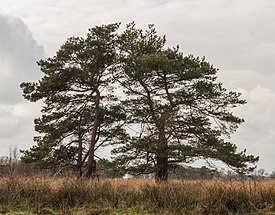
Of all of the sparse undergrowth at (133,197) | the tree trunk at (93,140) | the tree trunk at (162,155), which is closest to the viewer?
the sparse undergrowth at (133,197)

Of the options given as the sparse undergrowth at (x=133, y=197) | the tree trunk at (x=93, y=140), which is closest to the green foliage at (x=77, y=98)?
the tree trunk at (x=93, y=140)

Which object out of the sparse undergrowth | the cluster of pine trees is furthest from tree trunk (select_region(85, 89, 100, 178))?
the sparse undergrowth

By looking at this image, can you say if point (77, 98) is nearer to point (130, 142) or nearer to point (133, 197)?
point (130, 142)

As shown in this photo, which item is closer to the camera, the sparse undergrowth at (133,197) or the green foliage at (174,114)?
the sparse undergrowth at (133,197)

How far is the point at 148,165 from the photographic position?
71.9 feet

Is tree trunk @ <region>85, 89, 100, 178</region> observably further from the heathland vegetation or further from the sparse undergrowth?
the sparse undergrowth

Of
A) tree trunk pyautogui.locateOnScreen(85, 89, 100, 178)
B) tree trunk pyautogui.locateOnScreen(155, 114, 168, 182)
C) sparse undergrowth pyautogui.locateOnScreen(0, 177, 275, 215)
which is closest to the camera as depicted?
sparse undergrowth pyautogui.locateOnScreen(0, 177, 275, 215)

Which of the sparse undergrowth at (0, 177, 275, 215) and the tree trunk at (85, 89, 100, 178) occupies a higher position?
the tree trunk at (85, 89, 100, 178)

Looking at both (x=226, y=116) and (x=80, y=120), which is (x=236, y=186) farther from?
(x=80, y=120)

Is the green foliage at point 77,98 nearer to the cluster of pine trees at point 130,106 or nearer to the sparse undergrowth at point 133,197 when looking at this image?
the cluster of pine trees at point 130,106

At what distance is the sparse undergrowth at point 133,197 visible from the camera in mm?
11844

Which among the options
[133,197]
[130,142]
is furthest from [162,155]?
[133,197]

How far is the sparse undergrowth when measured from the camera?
11.8 meters

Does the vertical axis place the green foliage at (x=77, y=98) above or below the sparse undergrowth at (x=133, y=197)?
above
